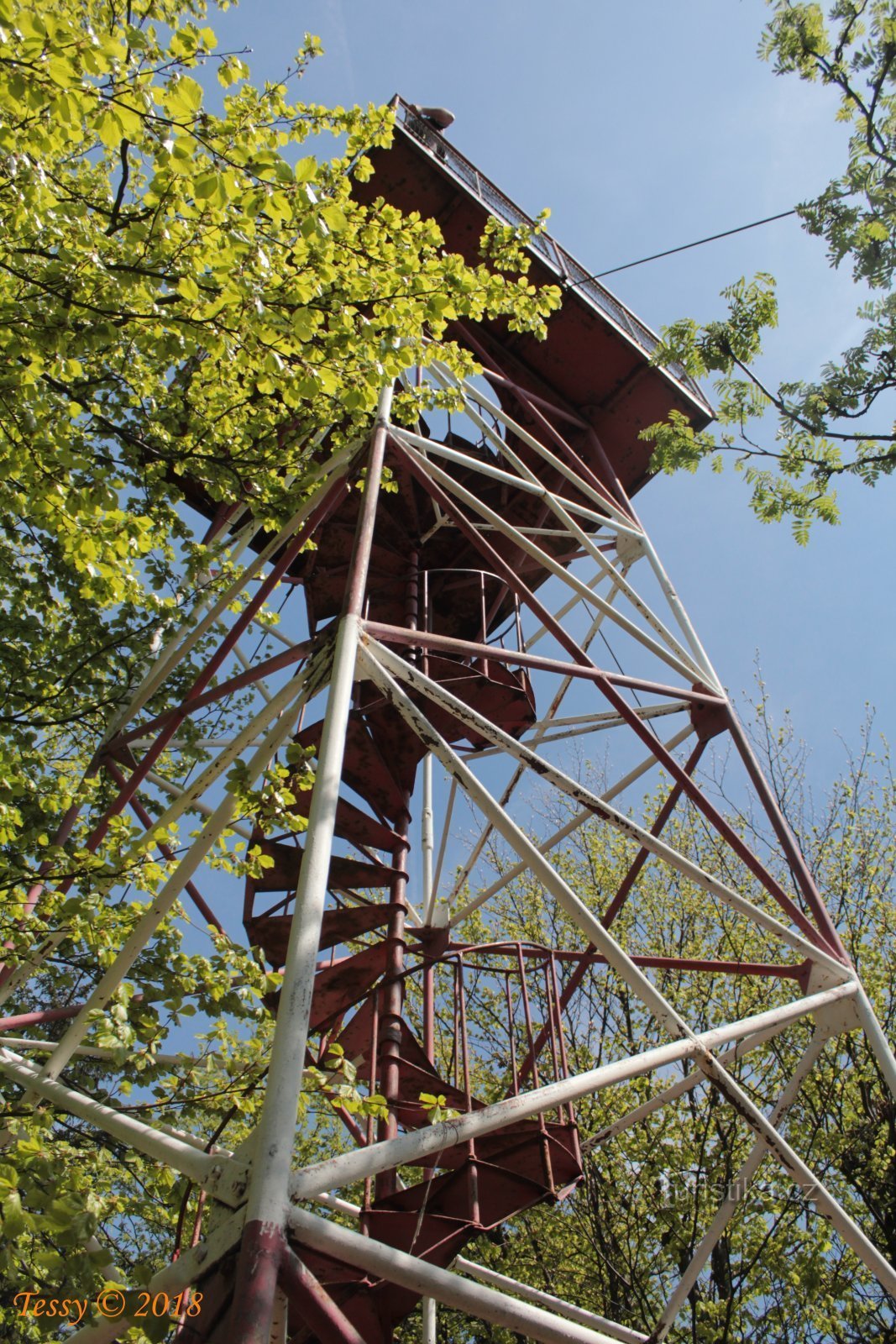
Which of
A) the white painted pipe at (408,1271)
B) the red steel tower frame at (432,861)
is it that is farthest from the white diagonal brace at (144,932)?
the white painted pipe at (408,1271)

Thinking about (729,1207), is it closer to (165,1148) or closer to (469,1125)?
(469,1125)

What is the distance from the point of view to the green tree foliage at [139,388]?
3779 millimetres

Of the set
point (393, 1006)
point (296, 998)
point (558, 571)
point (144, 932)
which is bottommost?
point (296, 998)

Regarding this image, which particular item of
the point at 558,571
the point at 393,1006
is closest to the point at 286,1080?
the point at 393,1006

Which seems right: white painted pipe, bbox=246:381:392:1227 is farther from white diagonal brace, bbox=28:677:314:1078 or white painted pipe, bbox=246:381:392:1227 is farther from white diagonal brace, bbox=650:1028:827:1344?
white diagonal brace, bbox=650:1028:827:1344

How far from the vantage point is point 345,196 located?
19.6ft

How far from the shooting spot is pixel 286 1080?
256 centimetres

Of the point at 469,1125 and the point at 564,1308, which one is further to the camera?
the point at 564,1308

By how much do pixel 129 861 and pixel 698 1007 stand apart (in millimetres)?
8742

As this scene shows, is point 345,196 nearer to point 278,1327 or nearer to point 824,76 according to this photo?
point 824,76

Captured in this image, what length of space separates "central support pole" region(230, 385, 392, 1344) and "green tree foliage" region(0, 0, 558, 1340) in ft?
2.37

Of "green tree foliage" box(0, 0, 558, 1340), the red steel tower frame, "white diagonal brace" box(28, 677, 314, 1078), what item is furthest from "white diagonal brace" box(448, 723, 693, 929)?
"white diagonal brace" box(28, 677, 314, 1078)

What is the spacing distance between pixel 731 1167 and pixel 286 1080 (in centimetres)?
787

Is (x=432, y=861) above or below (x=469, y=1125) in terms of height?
above
